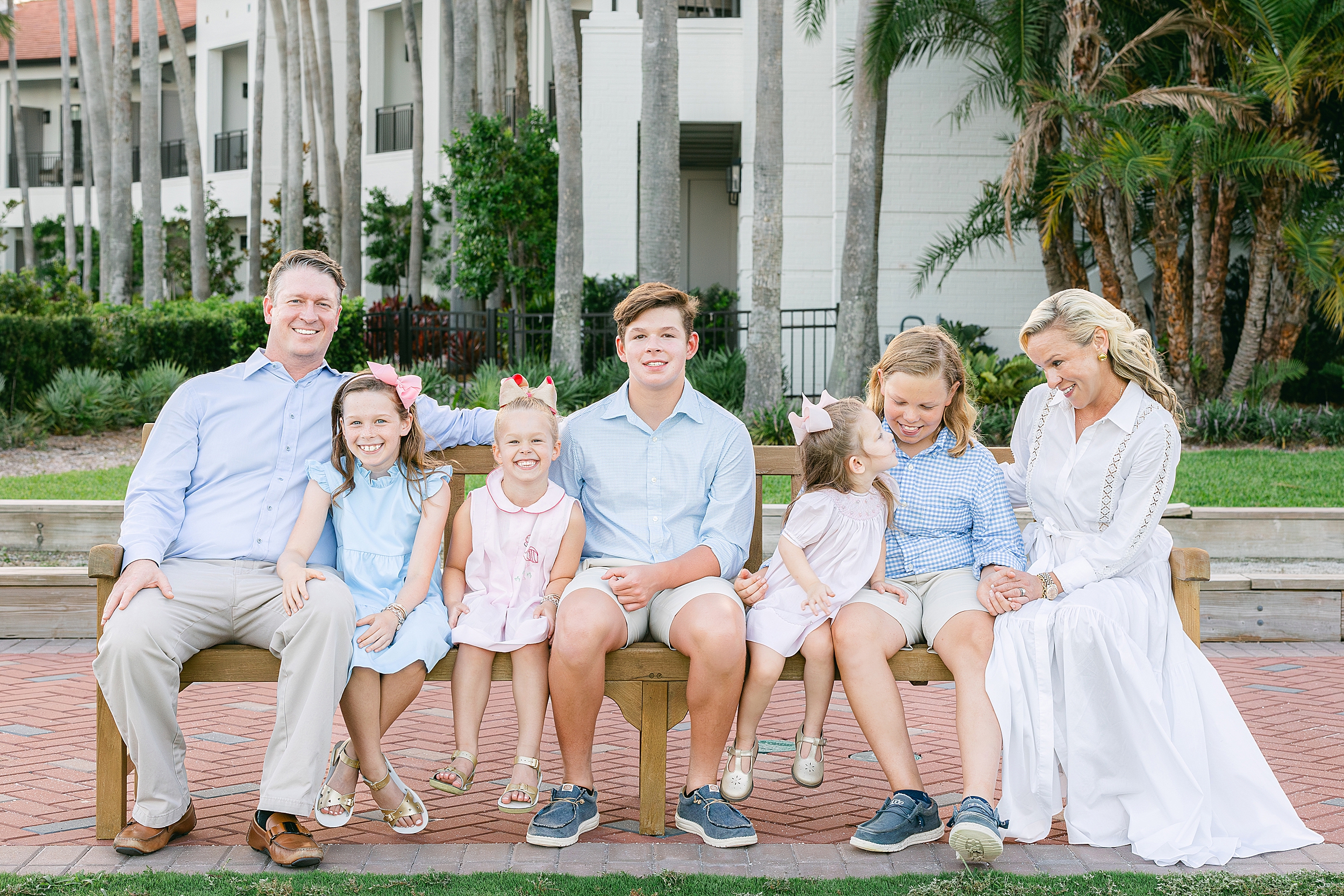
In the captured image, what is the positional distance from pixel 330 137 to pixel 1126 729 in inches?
827

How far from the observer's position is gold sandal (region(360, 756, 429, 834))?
3.52 metres

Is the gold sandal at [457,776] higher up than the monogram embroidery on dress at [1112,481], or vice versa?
the monogram embroidery on dress at [1112,481]

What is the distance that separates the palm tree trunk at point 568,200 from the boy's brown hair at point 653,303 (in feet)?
27.7

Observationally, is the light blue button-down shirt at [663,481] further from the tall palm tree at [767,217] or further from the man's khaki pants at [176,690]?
the tall palm tree at [767,217]

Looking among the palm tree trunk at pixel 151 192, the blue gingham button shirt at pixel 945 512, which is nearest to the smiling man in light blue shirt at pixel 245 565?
the blue gingham button shirt at pixel 945 512

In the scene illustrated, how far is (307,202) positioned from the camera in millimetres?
26672

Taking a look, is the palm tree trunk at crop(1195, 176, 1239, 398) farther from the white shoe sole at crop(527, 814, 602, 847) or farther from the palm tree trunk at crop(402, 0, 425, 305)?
the palm tree trunk at crop(402, 0, 425, 305)

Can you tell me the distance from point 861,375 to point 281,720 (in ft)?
32.0

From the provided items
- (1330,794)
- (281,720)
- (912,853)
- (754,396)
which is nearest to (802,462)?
(912,853)

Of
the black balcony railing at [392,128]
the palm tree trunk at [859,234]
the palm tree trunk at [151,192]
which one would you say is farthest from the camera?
the black balcony railing at [392,128]

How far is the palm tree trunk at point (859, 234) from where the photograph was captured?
12.1 meters

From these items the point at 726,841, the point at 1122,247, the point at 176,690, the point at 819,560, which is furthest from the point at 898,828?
the point at 1122,247

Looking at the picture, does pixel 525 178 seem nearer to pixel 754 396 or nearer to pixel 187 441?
pixel 754 396

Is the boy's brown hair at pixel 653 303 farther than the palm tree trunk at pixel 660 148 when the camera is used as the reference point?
No
